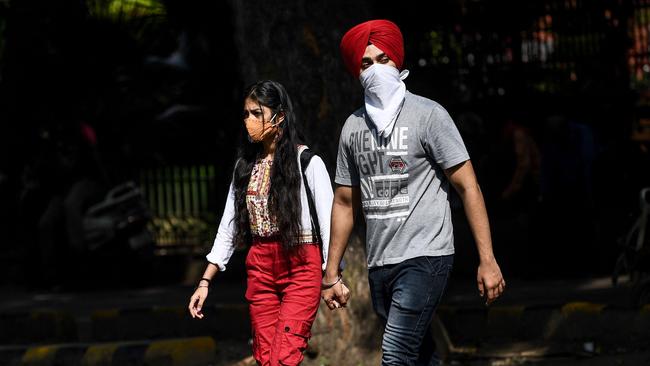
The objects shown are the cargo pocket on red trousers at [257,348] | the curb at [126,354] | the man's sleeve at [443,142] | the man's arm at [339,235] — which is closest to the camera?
the man's sleeve at [443,142]

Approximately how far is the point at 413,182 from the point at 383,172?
0.12 metres

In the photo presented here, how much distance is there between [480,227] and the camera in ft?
16.2

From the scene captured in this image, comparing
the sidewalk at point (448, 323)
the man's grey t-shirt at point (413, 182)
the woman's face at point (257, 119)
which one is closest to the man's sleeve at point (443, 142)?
the man's grey t-shirt at point (413, 182)

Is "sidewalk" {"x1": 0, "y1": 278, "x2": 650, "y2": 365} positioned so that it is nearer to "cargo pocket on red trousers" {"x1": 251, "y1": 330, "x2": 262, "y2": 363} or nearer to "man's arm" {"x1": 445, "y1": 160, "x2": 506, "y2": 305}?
"cargo pocket on red trousers" {"x1": 251, "y1": 330, "x2": 262, "y2": 363}

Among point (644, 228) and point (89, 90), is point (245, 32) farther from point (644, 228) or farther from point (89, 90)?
point (89, 90)

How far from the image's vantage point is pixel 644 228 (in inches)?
388

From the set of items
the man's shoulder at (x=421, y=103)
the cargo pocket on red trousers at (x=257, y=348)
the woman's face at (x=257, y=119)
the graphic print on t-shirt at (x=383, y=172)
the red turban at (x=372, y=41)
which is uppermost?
the red turban at (x=372, y=41)

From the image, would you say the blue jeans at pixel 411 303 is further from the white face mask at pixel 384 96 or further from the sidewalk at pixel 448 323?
the sidewalk at pixel 448 323

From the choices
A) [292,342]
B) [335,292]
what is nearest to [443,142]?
[335,292]

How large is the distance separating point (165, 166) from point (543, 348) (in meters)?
7.40

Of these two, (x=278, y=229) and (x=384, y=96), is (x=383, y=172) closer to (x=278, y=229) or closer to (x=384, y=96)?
(x=384, y=96)

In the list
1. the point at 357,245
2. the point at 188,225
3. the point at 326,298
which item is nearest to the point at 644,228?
the point at 357,245

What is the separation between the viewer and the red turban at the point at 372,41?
202 inches

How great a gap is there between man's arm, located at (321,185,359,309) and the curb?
10.8 feet
